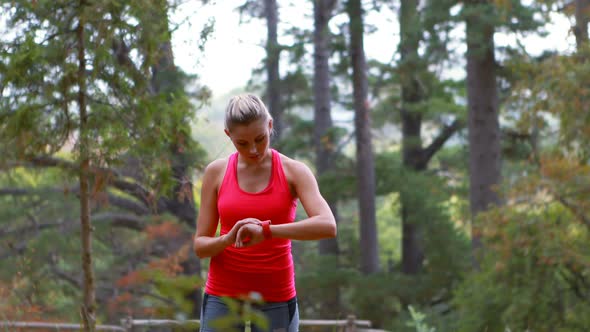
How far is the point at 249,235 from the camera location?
2627mm

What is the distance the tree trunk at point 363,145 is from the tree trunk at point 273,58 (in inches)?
59.8

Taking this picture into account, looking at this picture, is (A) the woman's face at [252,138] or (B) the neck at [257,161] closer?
(A) the woman's face at [252,138]

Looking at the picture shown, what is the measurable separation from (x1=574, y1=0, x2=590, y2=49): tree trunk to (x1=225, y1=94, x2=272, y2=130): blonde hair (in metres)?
8.78

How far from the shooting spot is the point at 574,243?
10.7m

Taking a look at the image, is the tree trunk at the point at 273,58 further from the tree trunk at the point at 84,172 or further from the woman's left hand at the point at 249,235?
the woman's left hand at the point at 249,235

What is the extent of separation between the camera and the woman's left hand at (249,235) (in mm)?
2602

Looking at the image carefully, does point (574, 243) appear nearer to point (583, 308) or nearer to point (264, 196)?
point (583, 308)

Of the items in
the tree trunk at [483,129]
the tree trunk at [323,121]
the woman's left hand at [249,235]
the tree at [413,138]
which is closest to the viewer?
the woman's left hand at [249,235]

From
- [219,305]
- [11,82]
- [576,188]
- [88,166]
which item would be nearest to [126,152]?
[88,166]

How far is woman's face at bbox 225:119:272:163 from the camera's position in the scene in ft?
9.01

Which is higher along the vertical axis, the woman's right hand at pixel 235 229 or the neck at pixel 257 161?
the neck at pixel 257 161

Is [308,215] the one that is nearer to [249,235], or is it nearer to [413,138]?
[249,235]

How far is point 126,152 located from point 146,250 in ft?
42.6

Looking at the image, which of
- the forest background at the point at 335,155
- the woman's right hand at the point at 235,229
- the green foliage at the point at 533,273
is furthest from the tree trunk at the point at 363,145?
the woman's right hand at the point at 235,229
